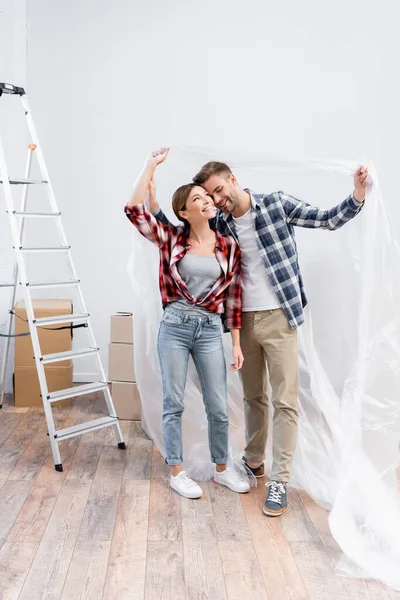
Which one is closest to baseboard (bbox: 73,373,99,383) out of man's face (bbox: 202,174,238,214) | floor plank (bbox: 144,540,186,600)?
man's face (bbox: 202,174,238,214)

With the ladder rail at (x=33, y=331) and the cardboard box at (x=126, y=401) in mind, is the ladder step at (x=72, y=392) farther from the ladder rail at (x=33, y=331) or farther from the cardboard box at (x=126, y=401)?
the cardboard box at (x=126, y=401)

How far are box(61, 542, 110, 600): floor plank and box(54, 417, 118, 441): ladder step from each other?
932 millimetres

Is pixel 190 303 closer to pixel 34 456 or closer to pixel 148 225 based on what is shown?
pixel 148 225

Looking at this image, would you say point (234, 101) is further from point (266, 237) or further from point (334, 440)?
point (334, 440)

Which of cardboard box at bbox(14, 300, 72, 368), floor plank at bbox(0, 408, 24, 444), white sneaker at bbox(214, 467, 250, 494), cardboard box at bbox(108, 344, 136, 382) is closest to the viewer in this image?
white sneaker at bbox(214, 467, 250, 494)

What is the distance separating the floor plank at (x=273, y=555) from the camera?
6.73ft

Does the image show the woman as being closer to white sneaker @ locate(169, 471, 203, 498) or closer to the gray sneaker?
white sneaker @ locate(169, 471, 203, 498)

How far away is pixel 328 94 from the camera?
4.39m

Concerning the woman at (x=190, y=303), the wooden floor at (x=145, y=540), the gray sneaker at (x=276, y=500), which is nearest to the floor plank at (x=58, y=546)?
the wooden floor at (x=145, y=540)

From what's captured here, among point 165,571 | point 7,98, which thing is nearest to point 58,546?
point 165,571

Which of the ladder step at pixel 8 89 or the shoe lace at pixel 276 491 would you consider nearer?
the shoe lace at pixel 276 491

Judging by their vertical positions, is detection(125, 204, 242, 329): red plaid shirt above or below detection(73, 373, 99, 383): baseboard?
above

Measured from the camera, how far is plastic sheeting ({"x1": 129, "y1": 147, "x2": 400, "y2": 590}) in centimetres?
242

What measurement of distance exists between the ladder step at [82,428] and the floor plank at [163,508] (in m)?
0.35
